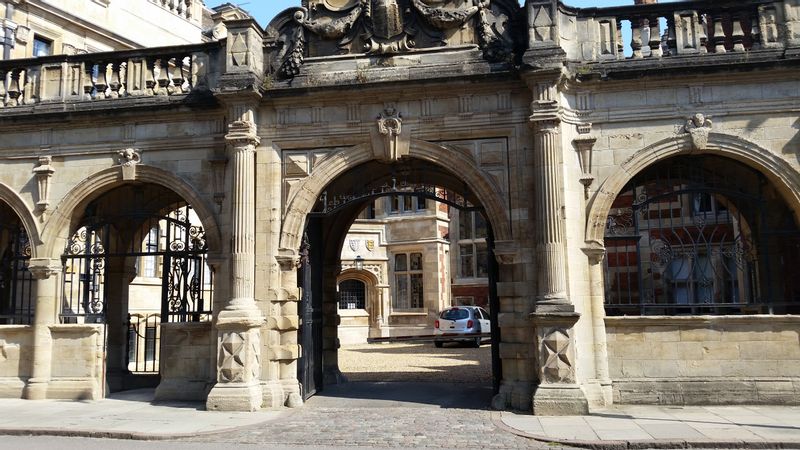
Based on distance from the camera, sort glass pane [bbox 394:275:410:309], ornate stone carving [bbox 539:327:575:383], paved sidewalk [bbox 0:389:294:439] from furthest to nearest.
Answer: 1. glass pane [bbox 394:275:410:309]
2. ornate stone carving [bbox 539:327:575:383]
3. paved sidewalk [bbox 0:389:294:439]

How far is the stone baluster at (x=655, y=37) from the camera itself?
1062cm

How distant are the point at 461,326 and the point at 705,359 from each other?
46.9ft

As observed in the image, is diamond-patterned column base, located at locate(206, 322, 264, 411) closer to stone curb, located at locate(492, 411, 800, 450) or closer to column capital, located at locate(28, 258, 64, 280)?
column capital, located at locate(28, 258, 64, 280)

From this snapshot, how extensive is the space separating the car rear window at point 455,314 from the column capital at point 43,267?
48.8ft

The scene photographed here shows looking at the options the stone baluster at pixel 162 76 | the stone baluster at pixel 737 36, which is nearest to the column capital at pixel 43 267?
the stone baluster at pixel 162 76

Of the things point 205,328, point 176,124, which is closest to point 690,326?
point 205,328

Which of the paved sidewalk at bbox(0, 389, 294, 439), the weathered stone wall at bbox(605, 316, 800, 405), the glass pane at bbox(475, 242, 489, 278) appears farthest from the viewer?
the glass pane at bbox(475, 242, 489, 278)

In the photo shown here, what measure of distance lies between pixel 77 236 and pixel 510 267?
25.9ft

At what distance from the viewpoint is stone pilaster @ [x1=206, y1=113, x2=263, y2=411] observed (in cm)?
1040

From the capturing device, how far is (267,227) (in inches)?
438

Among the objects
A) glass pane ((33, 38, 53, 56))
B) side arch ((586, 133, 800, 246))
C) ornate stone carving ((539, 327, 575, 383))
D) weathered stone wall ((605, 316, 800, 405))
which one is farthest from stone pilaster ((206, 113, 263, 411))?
glass pane ((33, 38, 53, 56))

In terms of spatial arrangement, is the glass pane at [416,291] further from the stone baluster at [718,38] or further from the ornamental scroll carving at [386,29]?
the stone baluster at [718,38]

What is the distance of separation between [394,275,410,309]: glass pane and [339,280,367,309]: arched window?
1.55 meters

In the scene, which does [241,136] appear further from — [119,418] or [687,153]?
[687,153]
